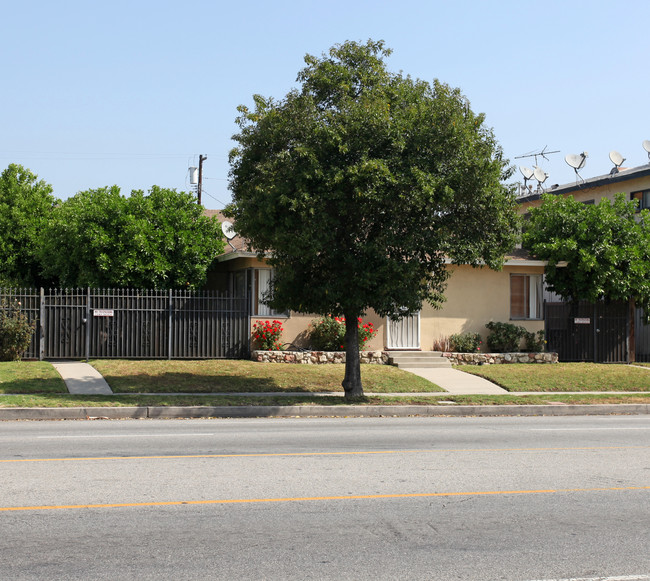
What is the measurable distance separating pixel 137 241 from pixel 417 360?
927 centimetres

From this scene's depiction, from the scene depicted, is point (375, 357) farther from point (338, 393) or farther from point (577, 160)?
point (577, 160)

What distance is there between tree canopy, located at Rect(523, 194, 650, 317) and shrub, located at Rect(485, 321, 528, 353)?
2426 millimetres

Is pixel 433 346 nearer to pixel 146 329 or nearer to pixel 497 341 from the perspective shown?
pixel 497 341

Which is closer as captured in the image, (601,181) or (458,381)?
(458,381)

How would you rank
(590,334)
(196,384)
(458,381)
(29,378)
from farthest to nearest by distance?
(590,334) → (458,381) → (196,384) → (29,378)

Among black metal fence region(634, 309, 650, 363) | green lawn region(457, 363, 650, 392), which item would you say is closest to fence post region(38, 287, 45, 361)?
green lawn region(457, 363, 650, 392)

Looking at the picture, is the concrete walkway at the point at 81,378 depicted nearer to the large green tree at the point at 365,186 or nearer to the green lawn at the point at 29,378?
the green lawn at the point at 29,378

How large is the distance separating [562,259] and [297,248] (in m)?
13.2

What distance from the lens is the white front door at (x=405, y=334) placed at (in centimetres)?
2470

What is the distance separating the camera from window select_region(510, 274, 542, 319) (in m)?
26.3

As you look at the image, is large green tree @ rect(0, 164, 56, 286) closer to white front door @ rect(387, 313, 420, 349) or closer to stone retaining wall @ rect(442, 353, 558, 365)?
white front door @ rect(387, 313, 420, 349)

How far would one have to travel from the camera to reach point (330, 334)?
77.0 ft

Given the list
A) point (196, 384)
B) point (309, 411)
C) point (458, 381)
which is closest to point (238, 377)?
point (196, 384)

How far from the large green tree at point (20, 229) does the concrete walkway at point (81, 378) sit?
10223 mm
